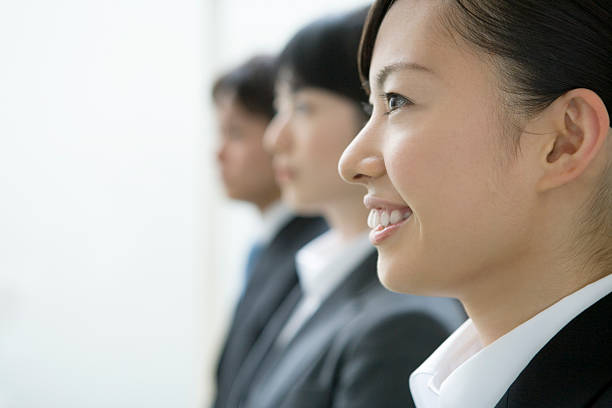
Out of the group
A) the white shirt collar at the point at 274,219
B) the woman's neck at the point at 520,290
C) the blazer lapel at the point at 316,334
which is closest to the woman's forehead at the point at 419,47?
the woman's neck at the point at 520,290

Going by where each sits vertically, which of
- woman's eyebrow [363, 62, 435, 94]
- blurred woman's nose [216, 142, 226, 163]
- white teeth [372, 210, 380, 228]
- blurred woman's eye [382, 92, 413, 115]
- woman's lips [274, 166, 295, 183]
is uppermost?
woman's eyebrow [363, 62, 435, 94]

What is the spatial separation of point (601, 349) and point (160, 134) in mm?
2974

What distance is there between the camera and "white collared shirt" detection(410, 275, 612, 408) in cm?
75

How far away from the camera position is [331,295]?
4.96 feet

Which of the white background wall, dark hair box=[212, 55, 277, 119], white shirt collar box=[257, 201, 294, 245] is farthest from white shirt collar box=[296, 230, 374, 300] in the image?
the white background wall

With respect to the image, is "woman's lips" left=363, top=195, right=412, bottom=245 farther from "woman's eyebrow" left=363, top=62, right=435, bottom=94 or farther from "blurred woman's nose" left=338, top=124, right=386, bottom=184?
"woman's eyebrow" left=363, top=62, right=435, bottom=94

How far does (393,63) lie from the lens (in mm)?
814

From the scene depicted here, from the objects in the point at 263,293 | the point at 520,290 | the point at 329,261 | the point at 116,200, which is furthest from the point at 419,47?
the point at 116,200

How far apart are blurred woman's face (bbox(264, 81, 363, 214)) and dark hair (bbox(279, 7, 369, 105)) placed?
3 centimetres

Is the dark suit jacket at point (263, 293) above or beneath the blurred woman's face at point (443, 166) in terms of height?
beneath

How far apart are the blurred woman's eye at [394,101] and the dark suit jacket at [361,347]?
1.72ft

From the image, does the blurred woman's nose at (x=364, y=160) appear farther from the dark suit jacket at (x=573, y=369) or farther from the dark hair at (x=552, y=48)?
the dark suit jacket at (x=573, y=369)

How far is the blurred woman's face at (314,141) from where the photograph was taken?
1.55 meters

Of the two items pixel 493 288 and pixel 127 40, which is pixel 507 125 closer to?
pixel 493 288
